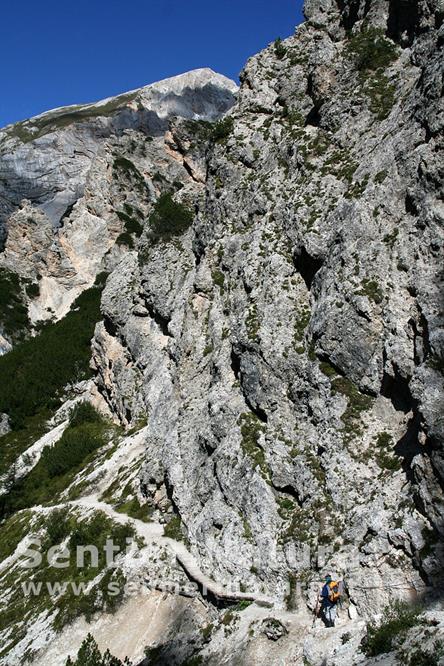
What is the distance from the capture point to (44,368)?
250 feet

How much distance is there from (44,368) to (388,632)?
68.7 meters

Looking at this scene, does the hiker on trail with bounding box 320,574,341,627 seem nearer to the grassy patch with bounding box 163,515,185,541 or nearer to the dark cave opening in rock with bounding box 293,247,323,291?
the grassy patch with bounding box 163,515,185,541

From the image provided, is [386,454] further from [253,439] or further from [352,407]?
[253,439]

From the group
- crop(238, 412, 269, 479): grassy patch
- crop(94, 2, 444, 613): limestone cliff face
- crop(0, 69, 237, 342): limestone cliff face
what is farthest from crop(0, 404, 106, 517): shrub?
crop(0, 69, 237, 342): limestone cliff face

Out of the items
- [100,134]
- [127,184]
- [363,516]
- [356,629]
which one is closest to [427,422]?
[363,516]

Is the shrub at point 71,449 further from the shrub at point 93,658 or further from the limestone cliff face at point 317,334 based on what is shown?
the shrub at point 93,658

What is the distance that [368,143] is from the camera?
29.0 m

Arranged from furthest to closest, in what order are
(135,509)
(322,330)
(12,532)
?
(12,532)
(135,509)
(322,330)

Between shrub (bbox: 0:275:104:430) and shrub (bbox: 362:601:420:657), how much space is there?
61.7m

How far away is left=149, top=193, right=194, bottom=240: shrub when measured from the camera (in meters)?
51.0

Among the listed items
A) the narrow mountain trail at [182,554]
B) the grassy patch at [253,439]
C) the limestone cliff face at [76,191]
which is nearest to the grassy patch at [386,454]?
the grassy patch at [253,439]

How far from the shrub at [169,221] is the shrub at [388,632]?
40.6 metres

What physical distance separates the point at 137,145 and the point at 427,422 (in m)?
123

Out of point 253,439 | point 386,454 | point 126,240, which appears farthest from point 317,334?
point 126,240
